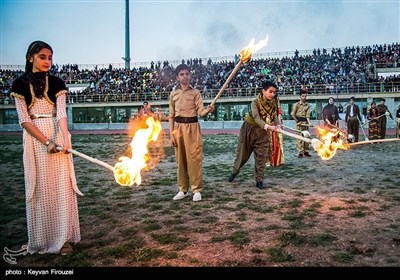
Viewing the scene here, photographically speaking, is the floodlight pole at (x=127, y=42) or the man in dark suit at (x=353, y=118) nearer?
the man in dark suit at (x=353, y=118)

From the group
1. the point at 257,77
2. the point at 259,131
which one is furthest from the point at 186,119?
the point at 257,77

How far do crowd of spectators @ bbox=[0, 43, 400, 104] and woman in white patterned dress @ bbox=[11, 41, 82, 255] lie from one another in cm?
3019

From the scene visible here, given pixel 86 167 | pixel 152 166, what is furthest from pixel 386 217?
pixel 86 167

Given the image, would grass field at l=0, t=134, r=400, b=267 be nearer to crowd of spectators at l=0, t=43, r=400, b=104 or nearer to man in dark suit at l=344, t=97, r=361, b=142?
man in dark suit at l=344, t=97, r=361, b=142

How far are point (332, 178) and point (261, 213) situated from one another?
9.85ft

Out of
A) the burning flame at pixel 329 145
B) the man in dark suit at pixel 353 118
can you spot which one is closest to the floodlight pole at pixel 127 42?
the man in dark suit at pixel 353 118

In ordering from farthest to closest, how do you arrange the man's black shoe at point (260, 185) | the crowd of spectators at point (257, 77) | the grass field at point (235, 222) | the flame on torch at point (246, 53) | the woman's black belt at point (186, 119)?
the crowd of spectators at point (257, 77) → the man's black shoe at point (260, 185) → the woman's black belt at point (186, 119) → the flame on torch at point (246, 53) → the grass field at point (235, 222)

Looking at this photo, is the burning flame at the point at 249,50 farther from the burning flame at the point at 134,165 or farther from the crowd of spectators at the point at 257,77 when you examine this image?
the crowd of spectators at the point at 257,77

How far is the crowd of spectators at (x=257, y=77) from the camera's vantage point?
104ft

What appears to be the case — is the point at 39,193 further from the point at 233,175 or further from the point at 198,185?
the point at 233,175

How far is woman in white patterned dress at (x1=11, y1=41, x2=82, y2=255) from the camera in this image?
3307 millimetres

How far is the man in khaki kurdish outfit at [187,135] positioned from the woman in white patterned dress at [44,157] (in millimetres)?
2239

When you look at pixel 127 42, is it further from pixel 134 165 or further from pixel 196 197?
pixel 134 165

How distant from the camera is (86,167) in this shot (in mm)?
9227
